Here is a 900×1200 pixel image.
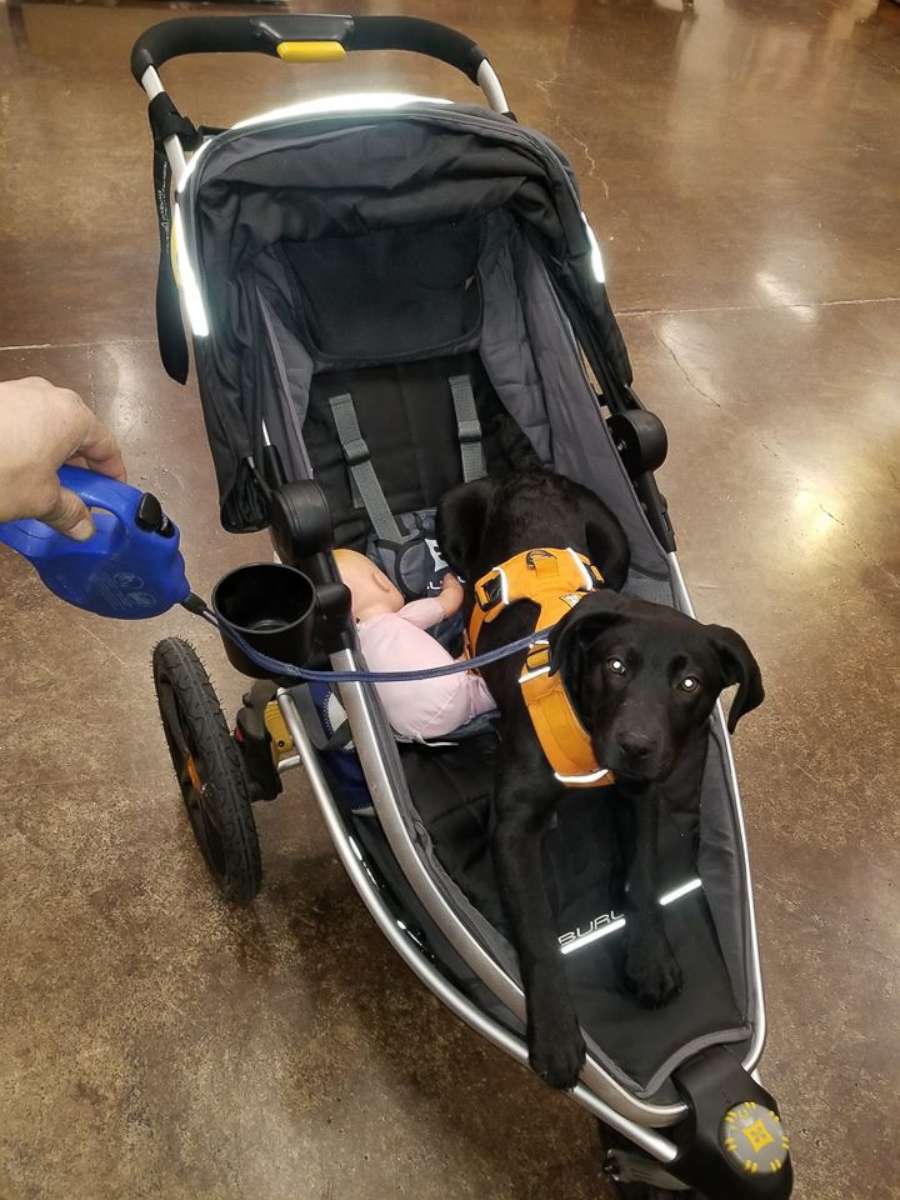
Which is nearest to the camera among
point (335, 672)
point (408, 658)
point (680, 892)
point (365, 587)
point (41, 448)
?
point (41, 448)

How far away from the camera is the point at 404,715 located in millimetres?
1564

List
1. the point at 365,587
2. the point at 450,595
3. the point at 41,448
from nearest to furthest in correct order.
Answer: the point at 41,448 < the point at 365,587 < the point at 450,595

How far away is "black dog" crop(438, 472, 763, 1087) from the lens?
128cm

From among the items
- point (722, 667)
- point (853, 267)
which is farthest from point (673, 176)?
point (722, 667)

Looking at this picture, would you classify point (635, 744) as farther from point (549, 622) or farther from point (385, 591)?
point (385, 591)

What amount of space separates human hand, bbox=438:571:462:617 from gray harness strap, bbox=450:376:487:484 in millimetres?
211

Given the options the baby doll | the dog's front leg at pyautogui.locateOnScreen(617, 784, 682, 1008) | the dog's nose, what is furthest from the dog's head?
the baby doll

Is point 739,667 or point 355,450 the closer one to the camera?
point 739,667

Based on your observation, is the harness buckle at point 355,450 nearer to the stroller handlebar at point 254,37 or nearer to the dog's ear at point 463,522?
the dog's ear at point 463,522

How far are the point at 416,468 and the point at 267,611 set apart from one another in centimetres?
66

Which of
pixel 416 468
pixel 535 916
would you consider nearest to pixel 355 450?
pixel 416 468

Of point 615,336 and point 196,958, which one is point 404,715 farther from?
point 615,336

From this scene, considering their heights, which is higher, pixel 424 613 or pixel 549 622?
pixel 549 622

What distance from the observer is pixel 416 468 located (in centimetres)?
194
